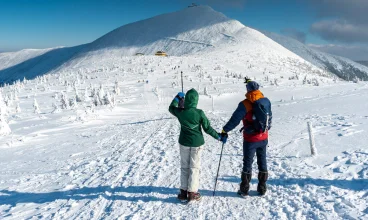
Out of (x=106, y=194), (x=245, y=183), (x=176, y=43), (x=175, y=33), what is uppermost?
(x=175, y=33)

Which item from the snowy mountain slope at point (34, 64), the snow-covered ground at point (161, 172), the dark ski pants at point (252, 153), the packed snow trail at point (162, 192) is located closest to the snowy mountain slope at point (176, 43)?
the snowy mountain slope at point (34, 64)

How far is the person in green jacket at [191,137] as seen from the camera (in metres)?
5.30

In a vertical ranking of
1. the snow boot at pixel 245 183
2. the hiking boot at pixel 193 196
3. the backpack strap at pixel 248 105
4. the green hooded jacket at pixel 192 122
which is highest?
the backpack strap at pixel 248 105

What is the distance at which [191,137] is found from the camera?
5.36 meters

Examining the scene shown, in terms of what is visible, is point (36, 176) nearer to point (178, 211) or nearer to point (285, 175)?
point (178, 211)

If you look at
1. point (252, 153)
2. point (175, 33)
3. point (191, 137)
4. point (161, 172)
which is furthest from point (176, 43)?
point (252, 153)

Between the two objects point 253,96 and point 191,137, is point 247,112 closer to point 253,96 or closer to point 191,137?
point 253,96

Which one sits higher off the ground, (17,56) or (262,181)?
(17,56)

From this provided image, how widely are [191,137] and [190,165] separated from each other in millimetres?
574

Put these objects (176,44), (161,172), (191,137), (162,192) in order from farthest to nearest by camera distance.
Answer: (176,44) < (161,172) < (162,192) < (191,137)

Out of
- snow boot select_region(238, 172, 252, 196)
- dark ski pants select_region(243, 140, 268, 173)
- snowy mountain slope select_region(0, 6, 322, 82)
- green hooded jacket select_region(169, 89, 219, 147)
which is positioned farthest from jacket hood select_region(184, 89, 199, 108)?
snowy mountain slope select_region(0, 6, 322, 82)

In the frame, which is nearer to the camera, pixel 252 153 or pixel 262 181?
pixel 252 153

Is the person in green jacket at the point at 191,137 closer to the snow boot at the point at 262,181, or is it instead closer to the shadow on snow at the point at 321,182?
the snow boot at the point at 262,181

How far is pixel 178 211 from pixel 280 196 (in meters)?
2.05
